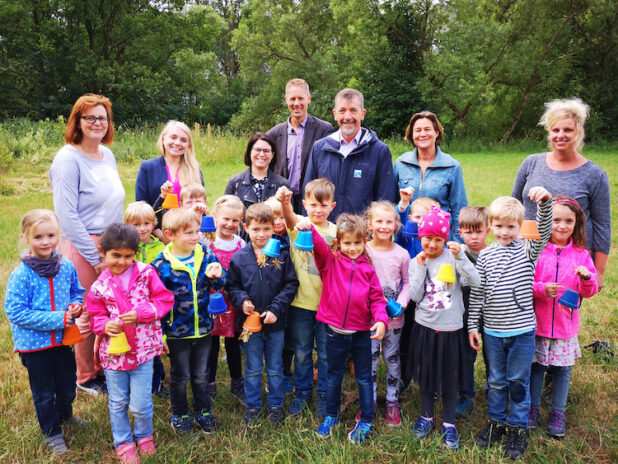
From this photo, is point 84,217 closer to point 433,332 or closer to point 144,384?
point 144,384

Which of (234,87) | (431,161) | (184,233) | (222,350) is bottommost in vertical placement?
(222,350)

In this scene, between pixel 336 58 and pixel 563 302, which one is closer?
pixel 563 302

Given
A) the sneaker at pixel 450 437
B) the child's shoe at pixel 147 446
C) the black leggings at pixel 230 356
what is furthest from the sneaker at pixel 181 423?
the sneaker at pixel 450 437

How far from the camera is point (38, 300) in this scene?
292cm

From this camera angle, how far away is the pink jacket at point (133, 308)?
2872 mm

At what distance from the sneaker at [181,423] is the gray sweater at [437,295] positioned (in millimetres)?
1814

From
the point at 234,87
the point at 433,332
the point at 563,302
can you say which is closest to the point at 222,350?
the point at 433,332

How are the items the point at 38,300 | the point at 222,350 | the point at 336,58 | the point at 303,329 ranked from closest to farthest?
the point at 38,300 → the point at 303,329 → the point at 222,350 → the point at 336,58

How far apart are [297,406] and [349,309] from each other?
0.95 m

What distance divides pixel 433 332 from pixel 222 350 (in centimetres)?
235

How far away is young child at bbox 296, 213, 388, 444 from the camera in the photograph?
3133 millimetres

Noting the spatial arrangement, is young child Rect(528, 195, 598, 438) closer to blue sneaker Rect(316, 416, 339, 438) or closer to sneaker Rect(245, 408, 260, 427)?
blue sneaker Rect(316, 416, 339, 438)

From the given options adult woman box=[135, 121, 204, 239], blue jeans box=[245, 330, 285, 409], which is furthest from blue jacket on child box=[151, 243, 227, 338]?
adult woman box=[135, 121, 204, 239]

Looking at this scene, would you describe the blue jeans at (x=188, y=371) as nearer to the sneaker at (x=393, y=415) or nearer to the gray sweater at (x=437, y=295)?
the sneaker at (x=393, y=415)
